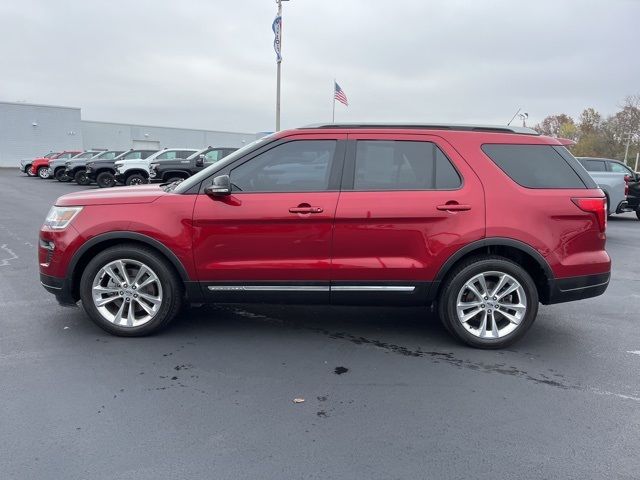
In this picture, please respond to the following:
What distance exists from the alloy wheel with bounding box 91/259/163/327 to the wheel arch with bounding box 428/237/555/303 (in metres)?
2.38

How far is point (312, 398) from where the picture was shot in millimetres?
3377

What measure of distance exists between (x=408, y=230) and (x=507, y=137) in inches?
47.6

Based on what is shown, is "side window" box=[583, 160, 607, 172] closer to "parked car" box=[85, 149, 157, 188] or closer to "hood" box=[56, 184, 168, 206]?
"hood" box=[56, 184, 168, 206]

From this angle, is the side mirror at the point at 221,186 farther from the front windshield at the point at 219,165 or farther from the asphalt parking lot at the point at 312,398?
the asphalt parking lot at the point at 312,398

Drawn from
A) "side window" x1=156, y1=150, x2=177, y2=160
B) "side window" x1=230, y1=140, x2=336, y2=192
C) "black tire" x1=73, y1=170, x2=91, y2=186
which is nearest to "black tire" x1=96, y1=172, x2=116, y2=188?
"black tire" x1=73, y1=170, x2=91, y2=186

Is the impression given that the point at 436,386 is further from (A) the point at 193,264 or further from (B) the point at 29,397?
(B) the point at 29,397

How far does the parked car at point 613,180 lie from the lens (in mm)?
13430

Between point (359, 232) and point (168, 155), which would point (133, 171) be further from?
point (359, 232)

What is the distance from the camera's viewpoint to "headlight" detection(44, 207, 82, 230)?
4.32m

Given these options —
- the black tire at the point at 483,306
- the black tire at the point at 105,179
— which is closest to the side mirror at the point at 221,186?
the black tire at the point at 483,306

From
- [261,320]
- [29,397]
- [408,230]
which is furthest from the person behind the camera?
[261,320]

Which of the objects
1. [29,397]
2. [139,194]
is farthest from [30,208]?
[29,397]

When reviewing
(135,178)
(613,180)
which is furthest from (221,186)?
(135,178)

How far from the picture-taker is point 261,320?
491 cm
